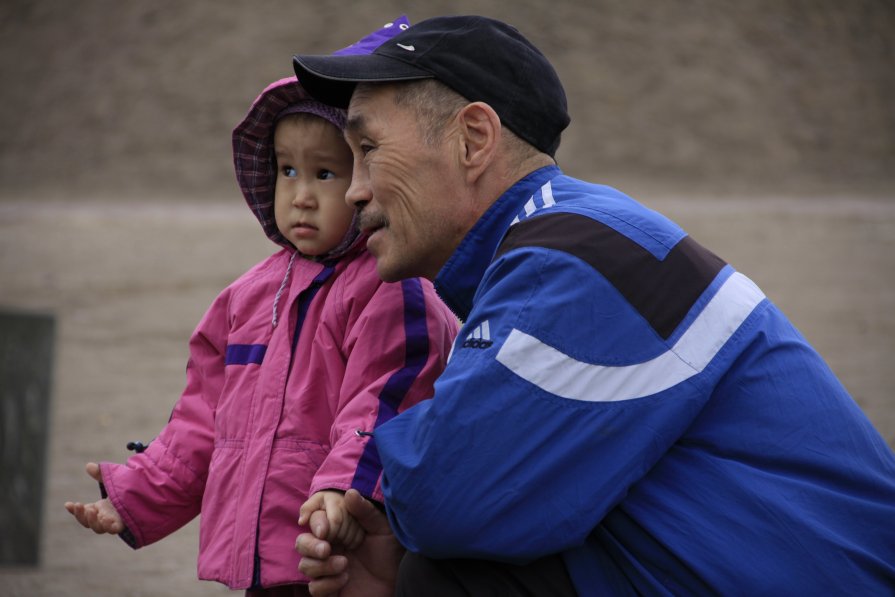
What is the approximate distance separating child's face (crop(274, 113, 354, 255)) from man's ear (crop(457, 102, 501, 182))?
1.49ft

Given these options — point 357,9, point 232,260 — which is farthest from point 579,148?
point 232,260

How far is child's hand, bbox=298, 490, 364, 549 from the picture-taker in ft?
7.29

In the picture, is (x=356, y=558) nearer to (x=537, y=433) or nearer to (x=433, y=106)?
(x=537, y=433)

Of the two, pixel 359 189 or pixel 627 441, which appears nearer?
pixel 627 441

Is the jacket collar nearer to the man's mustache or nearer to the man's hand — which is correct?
the man's mustache

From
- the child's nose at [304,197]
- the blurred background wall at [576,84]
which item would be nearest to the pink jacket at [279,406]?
the child's nose at [304,197]

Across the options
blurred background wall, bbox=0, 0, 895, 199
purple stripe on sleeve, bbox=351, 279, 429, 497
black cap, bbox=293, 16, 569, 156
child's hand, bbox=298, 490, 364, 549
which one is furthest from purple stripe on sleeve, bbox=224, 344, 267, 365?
blurred background wall, bbox=0, 0, 895, 199

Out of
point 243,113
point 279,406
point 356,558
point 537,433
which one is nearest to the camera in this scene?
point 537,433

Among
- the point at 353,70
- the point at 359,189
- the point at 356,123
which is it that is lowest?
the point at 359,189

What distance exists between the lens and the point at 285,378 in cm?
261

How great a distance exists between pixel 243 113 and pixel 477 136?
16.4 m

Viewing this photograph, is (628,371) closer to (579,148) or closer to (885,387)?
(885,387)

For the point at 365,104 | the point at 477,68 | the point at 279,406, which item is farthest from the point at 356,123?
the point at 279,406

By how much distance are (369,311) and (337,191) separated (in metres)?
0.35
